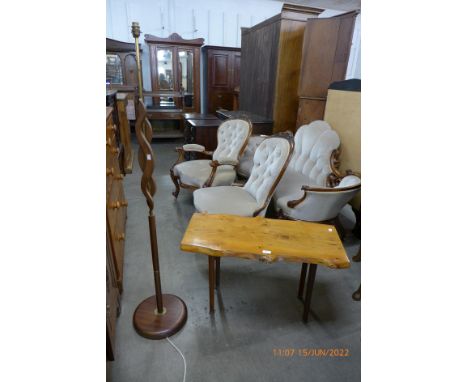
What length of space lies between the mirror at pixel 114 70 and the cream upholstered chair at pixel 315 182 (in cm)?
424

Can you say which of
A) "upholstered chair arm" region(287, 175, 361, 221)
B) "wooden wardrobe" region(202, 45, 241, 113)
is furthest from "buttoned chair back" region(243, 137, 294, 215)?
"wooden wardrobe" region(202, 45, 241, 113)

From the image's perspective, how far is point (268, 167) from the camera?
2.21m

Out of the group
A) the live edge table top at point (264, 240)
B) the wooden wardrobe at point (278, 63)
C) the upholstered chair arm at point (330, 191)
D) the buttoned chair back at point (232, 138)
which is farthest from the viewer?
the wooden wardrobe at point (278, 63)

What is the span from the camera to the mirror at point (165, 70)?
538cm

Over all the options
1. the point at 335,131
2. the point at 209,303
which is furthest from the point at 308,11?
the point at 209,303

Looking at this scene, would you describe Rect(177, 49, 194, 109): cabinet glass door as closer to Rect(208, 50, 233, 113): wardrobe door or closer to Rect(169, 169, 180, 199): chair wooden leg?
Rect(208, 50, 233, 113): wardrobe door

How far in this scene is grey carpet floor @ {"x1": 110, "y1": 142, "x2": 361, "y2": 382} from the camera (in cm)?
134

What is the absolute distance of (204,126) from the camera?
3738mm

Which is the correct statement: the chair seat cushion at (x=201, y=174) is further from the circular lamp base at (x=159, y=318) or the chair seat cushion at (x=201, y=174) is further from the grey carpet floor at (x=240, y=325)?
the circular lamp base at (x=159, y=318)

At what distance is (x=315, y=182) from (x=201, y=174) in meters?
1.19
